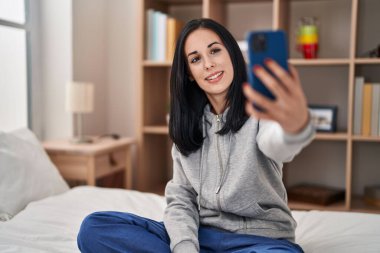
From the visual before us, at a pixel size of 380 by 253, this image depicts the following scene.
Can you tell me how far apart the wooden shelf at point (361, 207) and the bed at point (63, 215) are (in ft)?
2.23

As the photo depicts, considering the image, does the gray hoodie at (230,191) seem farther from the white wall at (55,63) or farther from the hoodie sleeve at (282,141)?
the white wall at (55,63)

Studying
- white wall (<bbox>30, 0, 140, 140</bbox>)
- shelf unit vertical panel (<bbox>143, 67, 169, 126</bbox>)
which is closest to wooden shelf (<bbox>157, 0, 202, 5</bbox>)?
white wall (<bbox>30, 0, 140, 140</bbox>)

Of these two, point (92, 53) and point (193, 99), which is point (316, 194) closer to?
point (193, 99)

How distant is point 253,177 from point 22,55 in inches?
72.4

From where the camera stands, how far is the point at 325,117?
265 cm

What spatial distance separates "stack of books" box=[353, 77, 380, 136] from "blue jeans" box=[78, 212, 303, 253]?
134 centimetres

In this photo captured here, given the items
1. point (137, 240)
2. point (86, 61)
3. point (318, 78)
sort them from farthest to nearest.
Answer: point (86, 61)
point (318, 78)
point (137, 240)

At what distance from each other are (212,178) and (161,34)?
1.53 m

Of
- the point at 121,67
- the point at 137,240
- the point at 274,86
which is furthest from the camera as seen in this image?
the point at 121,67

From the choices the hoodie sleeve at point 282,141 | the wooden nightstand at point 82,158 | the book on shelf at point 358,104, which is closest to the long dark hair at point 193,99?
the hoodie sleeve at point 282,141

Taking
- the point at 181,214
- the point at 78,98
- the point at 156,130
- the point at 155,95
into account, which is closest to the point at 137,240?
the point at 181,214

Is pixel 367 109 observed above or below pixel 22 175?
above

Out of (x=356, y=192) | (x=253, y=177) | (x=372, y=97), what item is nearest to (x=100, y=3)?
(x=372, y=97)

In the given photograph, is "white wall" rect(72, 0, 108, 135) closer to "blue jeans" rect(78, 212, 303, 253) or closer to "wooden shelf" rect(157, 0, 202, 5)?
"wooden shelf" rect(157, 0, 202, 5)
